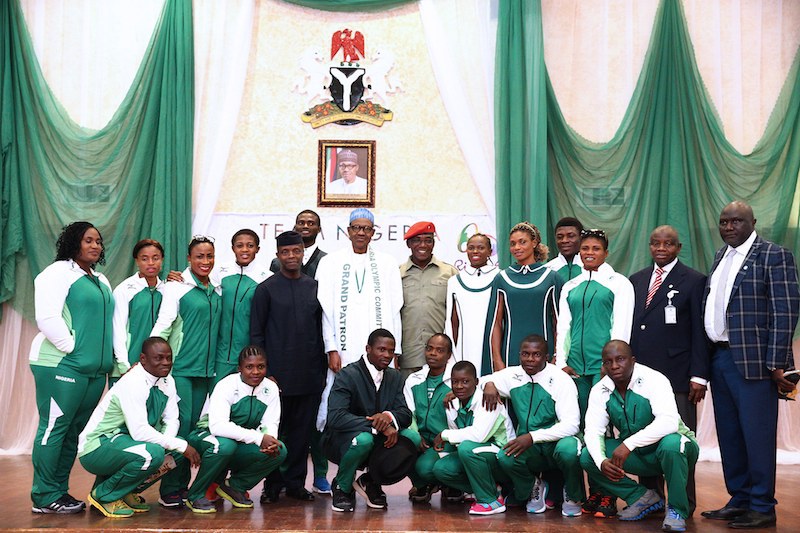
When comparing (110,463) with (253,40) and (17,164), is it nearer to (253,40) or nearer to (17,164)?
(17,164)

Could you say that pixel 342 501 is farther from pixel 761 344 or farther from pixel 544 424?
pixel 761 344

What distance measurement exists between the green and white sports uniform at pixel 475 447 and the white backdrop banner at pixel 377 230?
2696mm

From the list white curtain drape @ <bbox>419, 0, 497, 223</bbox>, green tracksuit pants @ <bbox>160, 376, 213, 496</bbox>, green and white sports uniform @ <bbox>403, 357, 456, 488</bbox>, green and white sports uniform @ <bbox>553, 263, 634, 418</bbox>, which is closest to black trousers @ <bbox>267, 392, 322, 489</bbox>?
green tracksuit pants @ <bbox>160, 376, 213, 496</bbox>

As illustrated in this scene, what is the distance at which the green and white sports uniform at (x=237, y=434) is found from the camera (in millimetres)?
4609

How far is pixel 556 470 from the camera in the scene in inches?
188

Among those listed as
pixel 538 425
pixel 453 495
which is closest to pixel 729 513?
pixel 538 425

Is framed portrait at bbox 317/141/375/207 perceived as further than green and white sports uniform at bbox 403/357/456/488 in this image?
Yes

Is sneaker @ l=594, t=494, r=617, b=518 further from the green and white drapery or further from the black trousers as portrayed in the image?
the green and white drapery

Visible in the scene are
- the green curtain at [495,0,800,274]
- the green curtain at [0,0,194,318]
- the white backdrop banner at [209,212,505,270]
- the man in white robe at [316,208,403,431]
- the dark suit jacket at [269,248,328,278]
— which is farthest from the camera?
the white backdrop banner at [209,212,505,270]

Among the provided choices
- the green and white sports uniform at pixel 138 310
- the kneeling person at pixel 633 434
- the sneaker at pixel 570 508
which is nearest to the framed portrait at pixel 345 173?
the green and white sports uniform at pixel 138 310

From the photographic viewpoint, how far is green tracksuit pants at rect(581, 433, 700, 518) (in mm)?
4219

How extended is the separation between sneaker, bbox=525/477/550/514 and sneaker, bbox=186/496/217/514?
1.65m

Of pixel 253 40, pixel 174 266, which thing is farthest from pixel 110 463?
pixel 253 40

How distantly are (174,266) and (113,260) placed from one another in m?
0.51
